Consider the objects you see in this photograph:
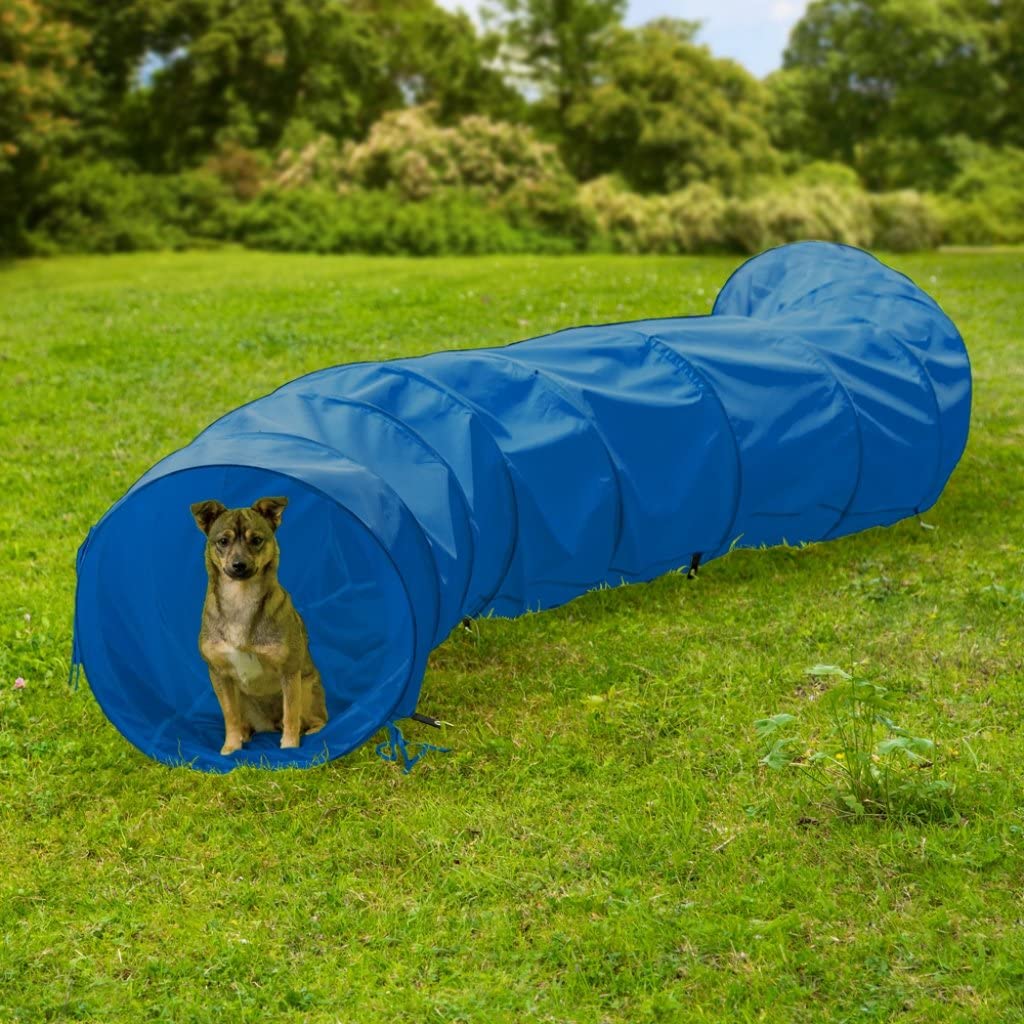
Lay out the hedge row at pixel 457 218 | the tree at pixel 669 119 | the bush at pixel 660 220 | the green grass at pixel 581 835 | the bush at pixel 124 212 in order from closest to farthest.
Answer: the green grass at pixel 581 835 < the hedge row at pixel 457 218 < the bush at pixel 660 220 < the bush at pixel 124 212 < the tree at pixel 669 119

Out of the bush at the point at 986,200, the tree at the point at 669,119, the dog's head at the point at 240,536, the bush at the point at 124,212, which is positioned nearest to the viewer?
the dog's head at the point at 240,536

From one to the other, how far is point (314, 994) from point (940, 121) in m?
38.6

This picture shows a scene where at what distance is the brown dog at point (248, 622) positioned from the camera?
16.5 feet

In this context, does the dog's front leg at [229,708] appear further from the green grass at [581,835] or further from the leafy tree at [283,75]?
the leafy tree at [283,75]

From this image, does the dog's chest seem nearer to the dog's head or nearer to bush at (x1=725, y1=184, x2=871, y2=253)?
the dog's head

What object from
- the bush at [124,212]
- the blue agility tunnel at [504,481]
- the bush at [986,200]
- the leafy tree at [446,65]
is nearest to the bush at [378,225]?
the bush at [124,212]

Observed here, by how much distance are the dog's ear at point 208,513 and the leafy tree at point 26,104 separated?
52.5 ft

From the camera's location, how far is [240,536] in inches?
198

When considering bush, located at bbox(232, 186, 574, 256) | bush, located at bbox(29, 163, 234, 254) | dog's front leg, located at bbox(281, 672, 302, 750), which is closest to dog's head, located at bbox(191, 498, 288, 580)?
dog's front leg, located at bbox(281, 672, 302, 750)

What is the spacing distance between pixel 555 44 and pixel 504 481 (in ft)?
91.3

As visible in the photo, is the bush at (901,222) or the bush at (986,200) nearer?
the bush at (901,222)

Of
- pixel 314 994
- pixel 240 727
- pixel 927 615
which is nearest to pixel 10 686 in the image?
pixel 240 727

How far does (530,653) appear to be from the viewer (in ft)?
20.5

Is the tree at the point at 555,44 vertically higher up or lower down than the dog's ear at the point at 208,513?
higher up
